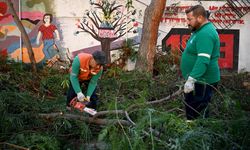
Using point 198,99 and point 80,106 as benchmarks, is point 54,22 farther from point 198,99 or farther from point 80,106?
point 198,99

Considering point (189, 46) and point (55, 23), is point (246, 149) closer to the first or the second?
point (189, 46)

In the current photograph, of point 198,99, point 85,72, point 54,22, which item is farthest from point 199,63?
point 54,22

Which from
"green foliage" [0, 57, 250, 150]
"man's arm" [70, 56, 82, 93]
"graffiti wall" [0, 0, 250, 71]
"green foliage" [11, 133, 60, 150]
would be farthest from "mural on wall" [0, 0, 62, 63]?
"green foliage" [11, 133, 60, 150]

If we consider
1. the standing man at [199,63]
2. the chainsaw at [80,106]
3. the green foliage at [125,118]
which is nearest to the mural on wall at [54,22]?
the green foliage at [125,118]

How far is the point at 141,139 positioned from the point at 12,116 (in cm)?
202

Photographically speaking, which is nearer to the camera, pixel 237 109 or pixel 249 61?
pixel 237 109

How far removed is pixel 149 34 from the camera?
360 inches

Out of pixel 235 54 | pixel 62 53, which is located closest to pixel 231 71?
pixel 235 54

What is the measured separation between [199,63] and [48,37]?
657 centimetres

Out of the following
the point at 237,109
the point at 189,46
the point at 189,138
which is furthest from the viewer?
the point at 189,46

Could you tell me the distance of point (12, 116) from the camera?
5477 millimetres

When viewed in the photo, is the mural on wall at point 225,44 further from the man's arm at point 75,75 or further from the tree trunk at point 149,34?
the man's arm at point 75,75

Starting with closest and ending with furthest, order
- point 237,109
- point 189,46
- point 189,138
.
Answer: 1. point 189,138
2. point 237,109
3. point 189,46

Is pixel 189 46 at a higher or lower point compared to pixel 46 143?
higher
